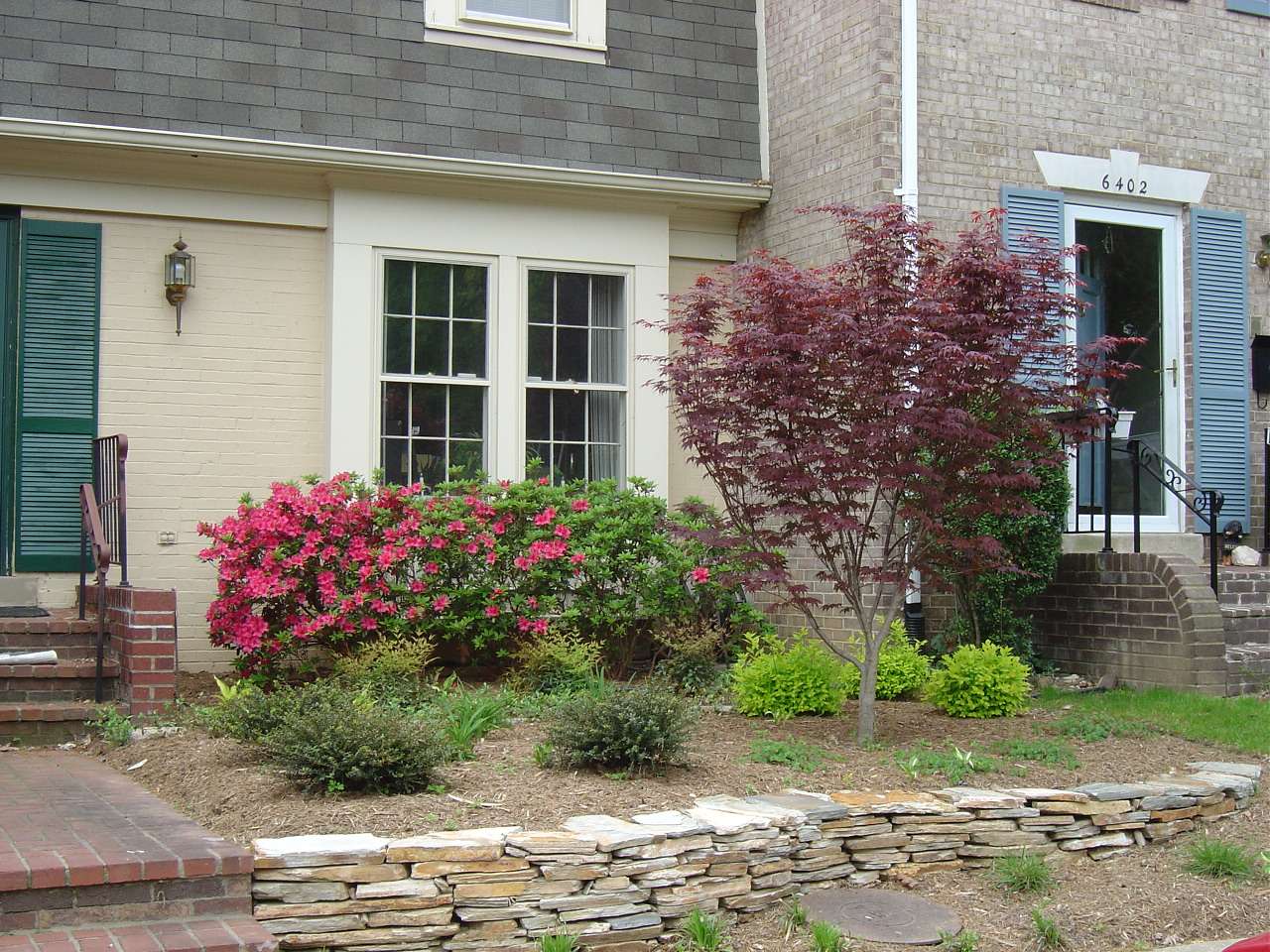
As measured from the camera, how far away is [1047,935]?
4.95 metres

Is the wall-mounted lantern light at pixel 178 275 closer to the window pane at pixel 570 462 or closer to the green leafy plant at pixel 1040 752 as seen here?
the window pane at pixel 570 462

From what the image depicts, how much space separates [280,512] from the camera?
25.8 ft

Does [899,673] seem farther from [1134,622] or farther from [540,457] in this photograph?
[540,457]

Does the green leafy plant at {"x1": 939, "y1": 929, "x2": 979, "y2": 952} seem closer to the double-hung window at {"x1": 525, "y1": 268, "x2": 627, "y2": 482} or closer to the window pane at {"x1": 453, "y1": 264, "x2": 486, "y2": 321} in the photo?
the double-hung window at {"x1": 525, "y1": 268, "x2": 627, "y2": 482}

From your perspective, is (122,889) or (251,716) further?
(251,716)

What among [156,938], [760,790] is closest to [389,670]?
[760,790]

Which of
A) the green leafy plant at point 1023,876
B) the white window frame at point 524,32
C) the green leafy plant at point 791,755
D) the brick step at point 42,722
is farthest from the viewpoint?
the white window frame at point 524,32

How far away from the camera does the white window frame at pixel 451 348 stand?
8.98 metres

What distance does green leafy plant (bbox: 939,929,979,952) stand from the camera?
4824 millimetres

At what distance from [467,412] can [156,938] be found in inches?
212

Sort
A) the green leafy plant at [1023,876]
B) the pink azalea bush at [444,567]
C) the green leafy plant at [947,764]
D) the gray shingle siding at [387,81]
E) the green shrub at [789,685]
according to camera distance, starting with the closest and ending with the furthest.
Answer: the green leafy plant at [1023,876] < the green leafy plant at [947,764] < the green shrub at [789,685] < the pink azalea bush at [444,567] < the gray shingle siding at [387,81]

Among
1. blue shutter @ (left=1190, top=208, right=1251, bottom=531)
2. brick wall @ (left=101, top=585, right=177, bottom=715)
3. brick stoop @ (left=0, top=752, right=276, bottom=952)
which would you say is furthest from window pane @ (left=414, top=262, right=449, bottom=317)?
blue shutter @ (left=1190, top=208, right=1251, bottom=531)

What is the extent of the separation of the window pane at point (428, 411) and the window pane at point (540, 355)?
0.66 meters

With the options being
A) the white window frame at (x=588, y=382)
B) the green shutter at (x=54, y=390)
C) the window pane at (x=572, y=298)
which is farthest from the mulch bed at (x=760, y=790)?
the window pane at (x=572, y=298)
